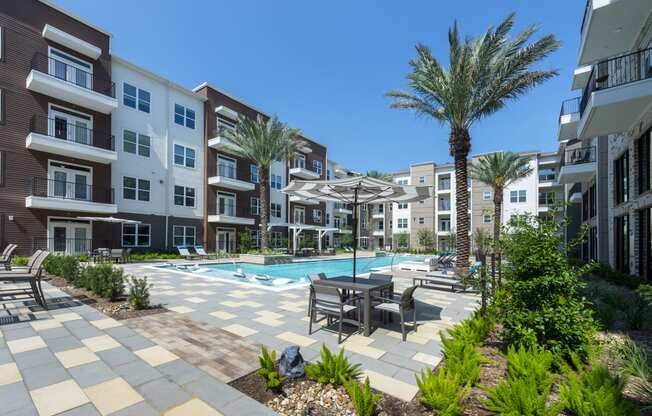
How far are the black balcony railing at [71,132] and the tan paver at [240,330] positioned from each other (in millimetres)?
19202

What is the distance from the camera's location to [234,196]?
28.6 m

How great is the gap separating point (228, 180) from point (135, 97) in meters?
9.14

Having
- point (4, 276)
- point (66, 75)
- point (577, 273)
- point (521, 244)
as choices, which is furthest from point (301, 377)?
point (66, 75)

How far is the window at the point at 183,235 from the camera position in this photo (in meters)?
23.9

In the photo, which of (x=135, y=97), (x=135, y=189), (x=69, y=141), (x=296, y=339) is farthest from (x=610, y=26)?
(x=135, y=97)

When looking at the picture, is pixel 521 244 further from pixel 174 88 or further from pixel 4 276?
pixel 174 88

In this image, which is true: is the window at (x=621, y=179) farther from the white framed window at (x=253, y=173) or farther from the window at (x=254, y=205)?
the white framed window at (x=253, y=173)

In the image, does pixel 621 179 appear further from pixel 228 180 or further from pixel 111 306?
pixel 228 180

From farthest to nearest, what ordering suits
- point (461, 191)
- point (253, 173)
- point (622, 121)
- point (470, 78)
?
1. point (253, 173)
2. point (461, 191)
3. point (470, 78)
4. point (622, 121)

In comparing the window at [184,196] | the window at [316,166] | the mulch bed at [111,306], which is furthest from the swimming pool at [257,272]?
the window at [316,166]

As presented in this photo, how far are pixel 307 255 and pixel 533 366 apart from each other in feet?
85.5

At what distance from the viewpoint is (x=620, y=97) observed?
8.24 metres

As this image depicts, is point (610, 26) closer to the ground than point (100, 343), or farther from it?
farther from it

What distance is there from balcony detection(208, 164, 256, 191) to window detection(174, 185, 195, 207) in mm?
1869
